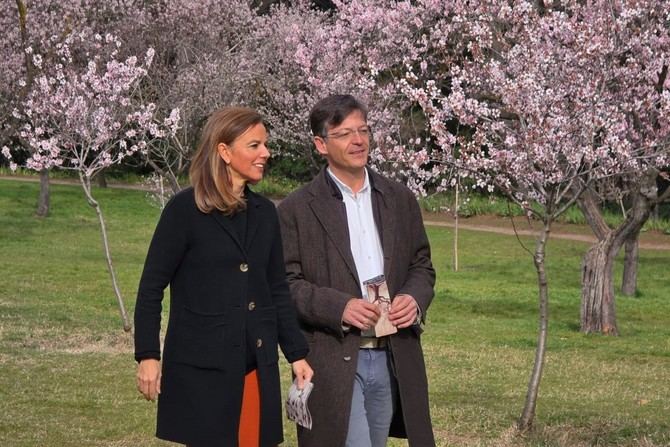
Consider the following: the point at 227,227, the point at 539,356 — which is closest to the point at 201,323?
the point at 227,227

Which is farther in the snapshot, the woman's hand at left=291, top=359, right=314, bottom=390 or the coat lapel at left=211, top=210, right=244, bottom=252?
the woman's hand at left=291, top=359, right=314, bottom=390

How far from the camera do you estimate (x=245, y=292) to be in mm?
4723

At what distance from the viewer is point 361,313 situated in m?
5.09

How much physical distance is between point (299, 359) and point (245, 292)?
0.43 meters

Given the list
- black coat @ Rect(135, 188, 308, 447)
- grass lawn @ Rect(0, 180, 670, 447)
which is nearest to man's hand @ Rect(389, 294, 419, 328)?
black coat @ Rect(135, 188, 308, 447)

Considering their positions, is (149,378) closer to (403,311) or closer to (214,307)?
(214,307)

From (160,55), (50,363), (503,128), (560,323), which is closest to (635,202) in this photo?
(560,323)

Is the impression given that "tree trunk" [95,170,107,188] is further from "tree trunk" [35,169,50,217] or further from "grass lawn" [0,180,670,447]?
"grass lawn" [0,180,670,447]

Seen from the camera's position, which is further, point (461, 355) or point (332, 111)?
point (461, 355)

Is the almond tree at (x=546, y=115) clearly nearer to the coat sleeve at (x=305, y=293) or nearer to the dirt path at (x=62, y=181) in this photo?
the coat sleeve at (x=305, y=293)

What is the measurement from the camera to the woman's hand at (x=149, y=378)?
4633mm

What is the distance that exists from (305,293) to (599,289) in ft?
43.4

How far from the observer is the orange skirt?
475cm

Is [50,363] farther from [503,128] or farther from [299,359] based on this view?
[299,359]
